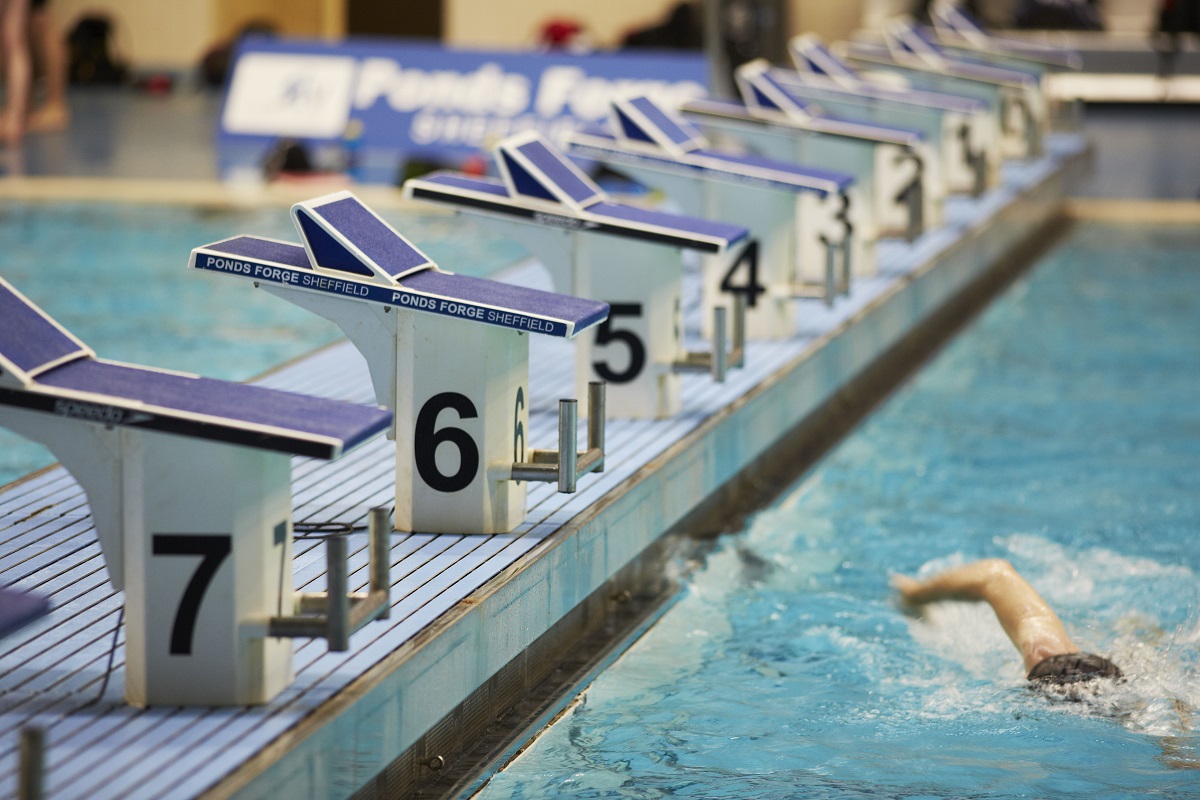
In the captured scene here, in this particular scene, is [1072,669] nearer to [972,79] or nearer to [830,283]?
[830,283]

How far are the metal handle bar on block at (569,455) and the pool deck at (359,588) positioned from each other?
12 centimetres

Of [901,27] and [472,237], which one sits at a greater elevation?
[901,27]

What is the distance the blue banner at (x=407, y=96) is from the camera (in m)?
9.75

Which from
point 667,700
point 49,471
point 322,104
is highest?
point 322,104

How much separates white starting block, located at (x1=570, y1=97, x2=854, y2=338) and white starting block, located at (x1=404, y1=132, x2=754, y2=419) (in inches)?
25.6

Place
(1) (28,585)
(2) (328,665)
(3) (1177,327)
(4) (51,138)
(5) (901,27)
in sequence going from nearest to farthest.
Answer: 1. (2) (328,665)
2. (1) (28,585)
3. (3) (1177,327)
4. (5) (901,27)
5. (4) (51,138)

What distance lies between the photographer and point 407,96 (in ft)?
33.1

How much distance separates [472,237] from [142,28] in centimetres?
834

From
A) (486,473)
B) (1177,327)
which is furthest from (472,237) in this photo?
(486,473)

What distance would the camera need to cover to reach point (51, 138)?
1104cm

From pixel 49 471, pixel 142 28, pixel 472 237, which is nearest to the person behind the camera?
pixel 49 471

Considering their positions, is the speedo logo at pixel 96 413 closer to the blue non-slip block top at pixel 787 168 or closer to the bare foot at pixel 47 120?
the blue non-slip block top at pixel 787 168

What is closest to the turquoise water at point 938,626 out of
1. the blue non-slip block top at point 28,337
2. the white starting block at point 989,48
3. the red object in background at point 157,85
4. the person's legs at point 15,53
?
the blue non-slip block top at point 28,337

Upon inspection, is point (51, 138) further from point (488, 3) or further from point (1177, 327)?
point (1177, 327)
